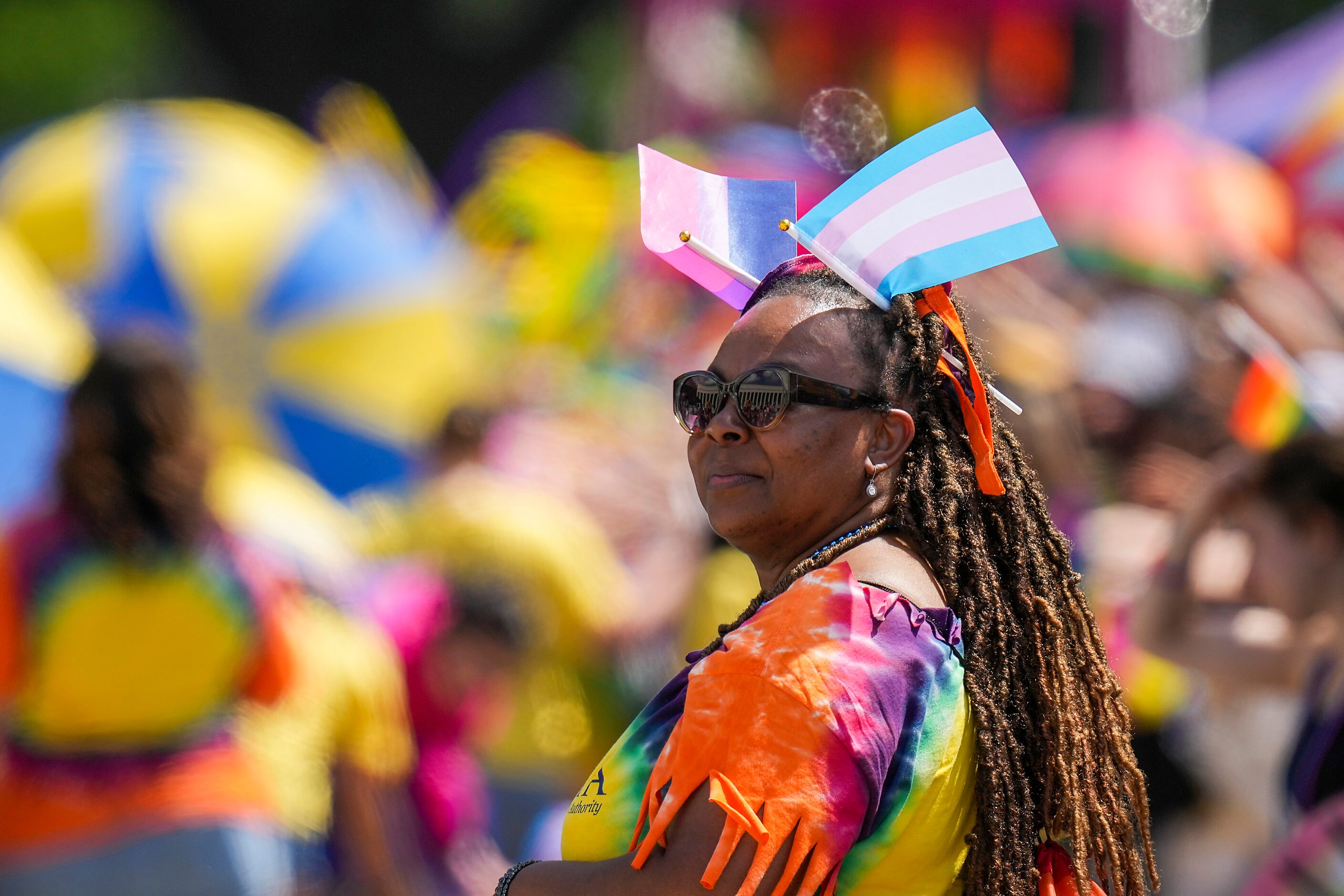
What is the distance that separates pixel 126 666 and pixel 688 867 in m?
2.15

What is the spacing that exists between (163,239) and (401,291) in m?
0.99

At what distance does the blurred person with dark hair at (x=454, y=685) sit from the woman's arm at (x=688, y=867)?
2618 millimetres

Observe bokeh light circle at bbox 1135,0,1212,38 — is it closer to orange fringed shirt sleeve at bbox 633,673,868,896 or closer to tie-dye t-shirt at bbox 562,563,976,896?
tie-dye t-shirt at bbox 562,563,976,896

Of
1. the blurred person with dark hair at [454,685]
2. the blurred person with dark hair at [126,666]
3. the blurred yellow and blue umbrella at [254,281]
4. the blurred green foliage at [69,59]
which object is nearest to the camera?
the blurred person with dark hair at [126,666]

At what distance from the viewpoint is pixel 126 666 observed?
3271mm

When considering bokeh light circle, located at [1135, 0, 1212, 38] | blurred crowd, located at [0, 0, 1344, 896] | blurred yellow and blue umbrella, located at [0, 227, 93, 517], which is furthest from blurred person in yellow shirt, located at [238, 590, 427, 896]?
bokeh light circle, located at [1135, 0, 1212, 38]

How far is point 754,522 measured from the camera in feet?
5.90

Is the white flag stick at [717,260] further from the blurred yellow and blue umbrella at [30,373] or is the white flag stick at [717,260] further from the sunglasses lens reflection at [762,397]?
the blurred yellow and blue umbrella at [30,373]

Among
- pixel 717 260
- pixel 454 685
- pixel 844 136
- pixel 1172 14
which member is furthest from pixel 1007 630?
pixel 1172 14

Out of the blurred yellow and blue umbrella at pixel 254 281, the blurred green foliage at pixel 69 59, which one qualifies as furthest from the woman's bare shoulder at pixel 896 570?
the blurred green foliage at pixel 69 59

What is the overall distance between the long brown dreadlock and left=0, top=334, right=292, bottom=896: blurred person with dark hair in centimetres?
188

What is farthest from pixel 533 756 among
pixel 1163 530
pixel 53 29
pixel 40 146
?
pixel 53 29

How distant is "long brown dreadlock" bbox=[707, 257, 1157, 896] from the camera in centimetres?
168

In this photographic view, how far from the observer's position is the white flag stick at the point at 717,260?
1966 millimetres
